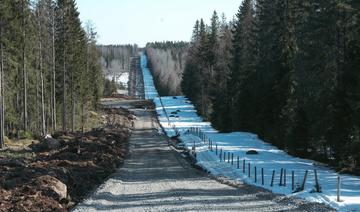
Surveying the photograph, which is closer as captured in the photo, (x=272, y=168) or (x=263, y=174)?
(x=263, y=174)

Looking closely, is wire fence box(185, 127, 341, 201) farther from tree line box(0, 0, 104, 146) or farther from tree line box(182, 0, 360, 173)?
tree line box(0, 0, 104, 146)

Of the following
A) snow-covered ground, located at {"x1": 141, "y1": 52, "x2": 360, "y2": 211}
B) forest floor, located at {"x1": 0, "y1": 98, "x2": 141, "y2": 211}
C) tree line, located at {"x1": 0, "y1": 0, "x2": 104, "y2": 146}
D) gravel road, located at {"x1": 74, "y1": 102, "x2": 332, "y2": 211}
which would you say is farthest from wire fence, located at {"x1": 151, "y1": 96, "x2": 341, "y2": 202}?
tree line, located at {"x1": 0, "y1": 0, "x2": 104, "y2": 146}

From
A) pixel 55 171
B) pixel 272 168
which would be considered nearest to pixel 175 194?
pixel 55 171

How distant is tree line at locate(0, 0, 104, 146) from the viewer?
155 feet

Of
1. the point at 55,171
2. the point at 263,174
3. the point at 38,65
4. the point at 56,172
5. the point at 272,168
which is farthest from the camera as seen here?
the point at 38,65

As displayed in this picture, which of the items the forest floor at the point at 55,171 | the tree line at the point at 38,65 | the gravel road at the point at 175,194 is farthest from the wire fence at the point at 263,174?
the tree line at the point at 38,65

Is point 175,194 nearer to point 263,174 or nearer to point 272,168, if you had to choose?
point 263,174

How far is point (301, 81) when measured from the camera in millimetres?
43438

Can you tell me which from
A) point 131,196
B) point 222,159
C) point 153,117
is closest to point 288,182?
point 131,196

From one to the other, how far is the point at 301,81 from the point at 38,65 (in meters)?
29.6

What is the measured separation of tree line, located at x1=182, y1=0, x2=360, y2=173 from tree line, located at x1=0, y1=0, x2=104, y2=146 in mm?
19353

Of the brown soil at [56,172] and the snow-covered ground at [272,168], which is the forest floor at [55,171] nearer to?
the brown soil at [56,172]

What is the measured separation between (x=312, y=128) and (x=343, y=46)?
703 cm

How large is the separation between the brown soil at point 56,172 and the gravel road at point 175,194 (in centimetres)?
89
